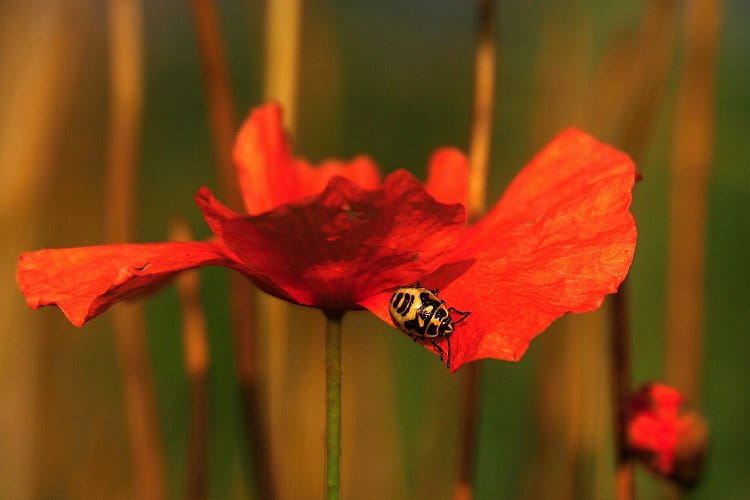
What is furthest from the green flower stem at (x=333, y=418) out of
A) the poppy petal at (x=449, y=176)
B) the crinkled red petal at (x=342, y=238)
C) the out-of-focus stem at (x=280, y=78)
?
the out-of-focus stem at (x=280, y=78)

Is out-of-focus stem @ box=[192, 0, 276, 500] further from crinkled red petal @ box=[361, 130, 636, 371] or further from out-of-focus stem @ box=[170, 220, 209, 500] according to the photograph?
crinkled red petal @ box=[361, 130, 636, 371]

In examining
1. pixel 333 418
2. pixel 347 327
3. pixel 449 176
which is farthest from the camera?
pixel 347 327

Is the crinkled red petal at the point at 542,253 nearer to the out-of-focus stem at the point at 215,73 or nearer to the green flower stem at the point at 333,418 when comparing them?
the green flower stem at the point at 333,418

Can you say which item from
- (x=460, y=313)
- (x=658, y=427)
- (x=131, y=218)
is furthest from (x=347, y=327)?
(x=460, y=313)

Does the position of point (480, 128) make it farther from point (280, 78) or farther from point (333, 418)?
point (333, 418)

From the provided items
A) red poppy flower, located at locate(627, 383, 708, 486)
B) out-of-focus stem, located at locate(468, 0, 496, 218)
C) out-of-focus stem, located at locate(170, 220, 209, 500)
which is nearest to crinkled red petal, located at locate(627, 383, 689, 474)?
red poppy flower, located at locate(627, 383, 708, 486)

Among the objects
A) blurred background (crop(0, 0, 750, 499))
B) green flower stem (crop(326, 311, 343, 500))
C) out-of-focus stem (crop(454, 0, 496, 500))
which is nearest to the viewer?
green flower stem (crop(326, 311, 343, 500))
